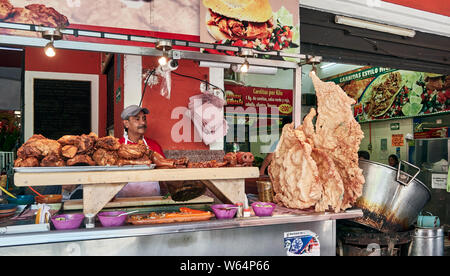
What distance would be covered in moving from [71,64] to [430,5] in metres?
5.93

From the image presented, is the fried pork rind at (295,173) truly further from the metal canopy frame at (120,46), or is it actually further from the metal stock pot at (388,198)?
the metal stock pot at (388,198)

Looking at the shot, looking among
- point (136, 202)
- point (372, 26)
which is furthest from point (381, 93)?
point (136, 202)

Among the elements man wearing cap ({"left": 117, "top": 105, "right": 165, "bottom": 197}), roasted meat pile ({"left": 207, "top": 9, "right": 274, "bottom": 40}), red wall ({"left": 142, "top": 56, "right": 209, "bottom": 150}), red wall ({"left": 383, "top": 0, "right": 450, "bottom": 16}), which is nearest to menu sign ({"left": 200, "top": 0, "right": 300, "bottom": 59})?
roasted meat pile ({"left": 207, "top": 9, "right": 274, "bottom": 40})

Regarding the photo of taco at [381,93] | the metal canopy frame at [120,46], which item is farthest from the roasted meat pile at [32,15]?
the photo of taco at [381,93]

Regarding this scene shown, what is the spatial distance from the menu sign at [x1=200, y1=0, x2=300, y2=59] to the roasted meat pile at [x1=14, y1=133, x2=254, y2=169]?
1.82 m

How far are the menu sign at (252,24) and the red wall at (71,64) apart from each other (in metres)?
3.41

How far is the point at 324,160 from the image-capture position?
2.38 metres

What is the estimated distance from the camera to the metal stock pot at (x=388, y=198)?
2.91m

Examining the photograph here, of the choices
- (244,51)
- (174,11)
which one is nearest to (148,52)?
(244,51)

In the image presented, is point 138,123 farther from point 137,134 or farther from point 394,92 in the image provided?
point 394,92

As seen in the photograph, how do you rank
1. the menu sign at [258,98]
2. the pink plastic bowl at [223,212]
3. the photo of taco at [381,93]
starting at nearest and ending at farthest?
the pink plastic bowl at [223,212] → the menu sign at [258,98] → the photo of taco at [381,93]

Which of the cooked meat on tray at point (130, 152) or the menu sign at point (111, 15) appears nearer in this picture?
the cooked meat on tray at point (130, 152)

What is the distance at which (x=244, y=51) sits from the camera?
2.49 m

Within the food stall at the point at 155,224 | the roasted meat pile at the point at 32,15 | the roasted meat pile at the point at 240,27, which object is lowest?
the food stall at the point at 155,224
